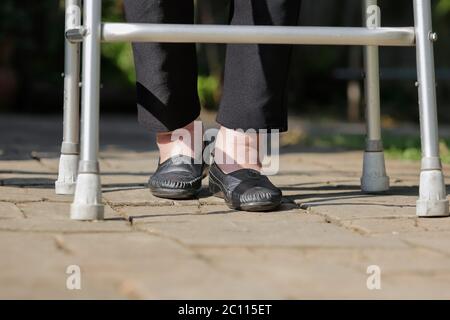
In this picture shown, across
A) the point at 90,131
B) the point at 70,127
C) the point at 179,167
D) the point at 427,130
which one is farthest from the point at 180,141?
the point at 427,130

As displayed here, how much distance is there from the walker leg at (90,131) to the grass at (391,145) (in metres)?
1.90

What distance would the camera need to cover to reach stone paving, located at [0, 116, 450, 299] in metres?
1.44

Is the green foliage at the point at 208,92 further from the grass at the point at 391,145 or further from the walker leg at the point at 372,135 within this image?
the walker leg at the point at 372,135

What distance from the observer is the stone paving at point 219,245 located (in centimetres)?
144

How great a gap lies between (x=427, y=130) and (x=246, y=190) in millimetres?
455

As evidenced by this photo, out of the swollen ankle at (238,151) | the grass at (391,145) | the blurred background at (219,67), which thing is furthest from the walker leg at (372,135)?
the blurred background at (219,67)

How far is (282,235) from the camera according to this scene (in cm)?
188

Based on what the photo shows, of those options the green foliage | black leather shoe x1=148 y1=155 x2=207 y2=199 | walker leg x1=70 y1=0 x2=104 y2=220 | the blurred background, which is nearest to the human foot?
black leather shoe x1=148 y1=155 x2=207 y2=199

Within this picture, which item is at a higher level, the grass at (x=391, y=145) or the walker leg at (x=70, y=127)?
the grass at (x=391, y=145)

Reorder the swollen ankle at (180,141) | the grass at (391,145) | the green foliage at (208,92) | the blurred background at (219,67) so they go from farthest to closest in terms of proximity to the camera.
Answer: the green foliage at (208,92) → the blurred background at (219,67) → the grass at (391,145) → the swollen ankle at (180,141)

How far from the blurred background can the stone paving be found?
3.95m

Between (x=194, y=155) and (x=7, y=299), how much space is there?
3.90 ft

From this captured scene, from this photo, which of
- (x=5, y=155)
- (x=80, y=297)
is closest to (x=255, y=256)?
(x=80, y=297)

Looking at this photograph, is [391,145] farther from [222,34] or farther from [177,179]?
[222,34]
